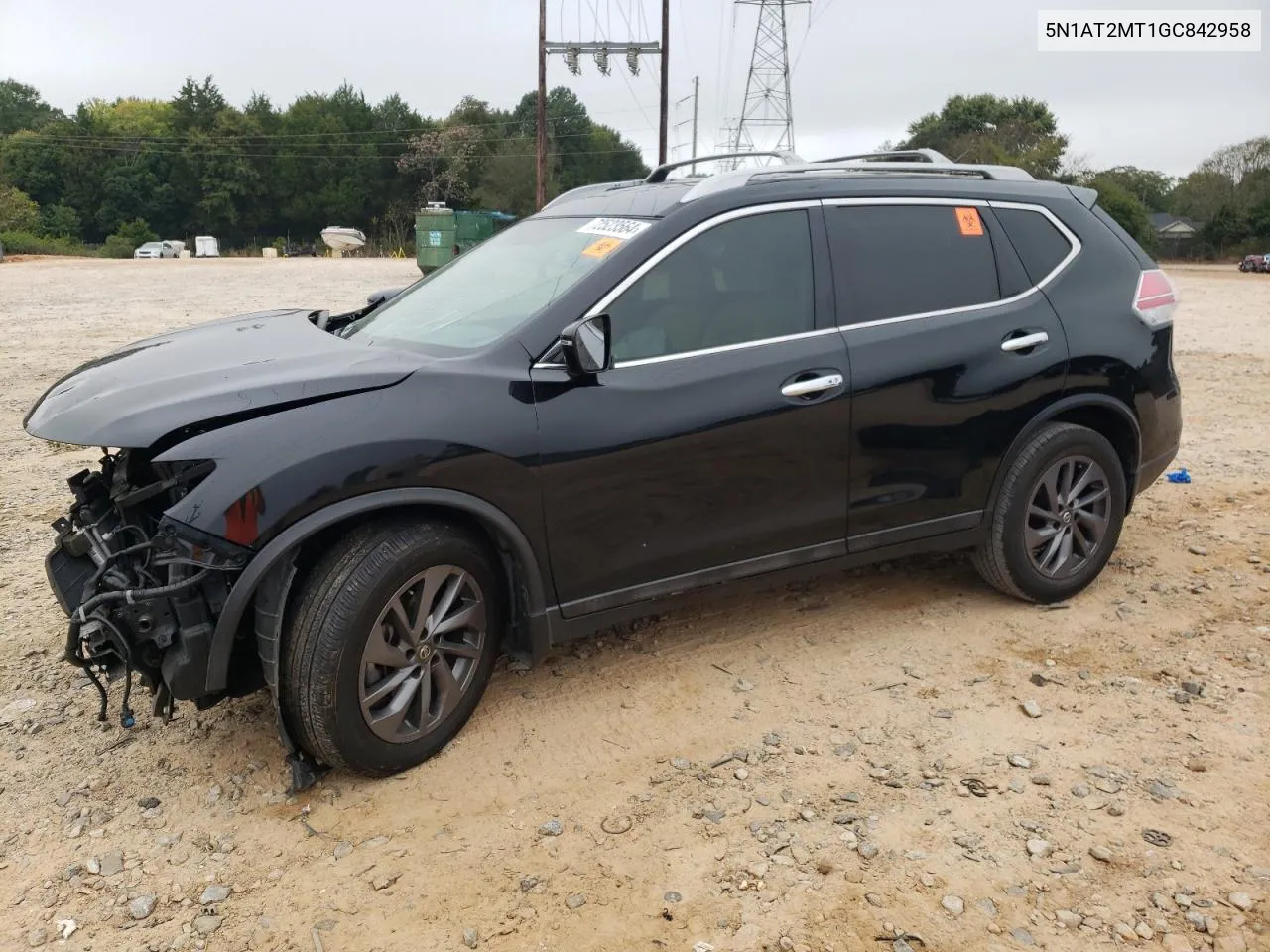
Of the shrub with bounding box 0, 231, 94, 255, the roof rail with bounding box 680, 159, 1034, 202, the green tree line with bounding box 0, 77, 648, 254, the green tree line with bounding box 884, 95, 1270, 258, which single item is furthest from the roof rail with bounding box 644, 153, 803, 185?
the green tree line with bounding box 0, 77, 648, 254

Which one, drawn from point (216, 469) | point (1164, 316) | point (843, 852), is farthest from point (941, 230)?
point (216, 469)

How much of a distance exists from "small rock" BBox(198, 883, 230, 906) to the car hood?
1.26 metres

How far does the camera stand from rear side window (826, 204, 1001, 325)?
12.6 ft

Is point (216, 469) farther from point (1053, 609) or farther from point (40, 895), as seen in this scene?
point (1053, 609)

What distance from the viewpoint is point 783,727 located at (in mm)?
3471

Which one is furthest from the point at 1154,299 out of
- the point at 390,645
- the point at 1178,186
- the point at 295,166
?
the point at 295,166

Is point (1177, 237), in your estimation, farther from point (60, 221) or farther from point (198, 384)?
point (60, 221)

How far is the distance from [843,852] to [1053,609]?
2121 mm

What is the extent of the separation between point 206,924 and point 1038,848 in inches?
91.7

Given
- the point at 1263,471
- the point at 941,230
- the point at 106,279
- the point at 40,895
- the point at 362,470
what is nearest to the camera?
the point at 40,895

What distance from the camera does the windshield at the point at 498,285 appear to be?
3.51 m

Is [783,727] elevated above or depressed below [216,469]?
below

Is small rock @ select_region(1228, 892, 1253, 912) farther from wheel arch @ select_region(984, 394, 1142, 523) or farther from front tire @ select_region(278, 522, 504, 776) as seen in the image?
front tire @ select_region(278, 522, 504, 776)

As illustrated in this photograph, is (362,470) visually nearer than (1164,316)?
Yes
